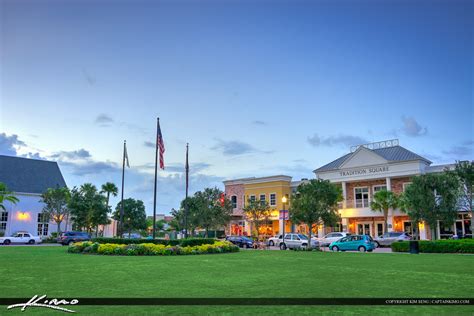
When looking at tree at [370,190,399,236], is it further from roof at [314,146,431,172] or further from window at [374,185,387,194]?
roof at [314,146,431,172]

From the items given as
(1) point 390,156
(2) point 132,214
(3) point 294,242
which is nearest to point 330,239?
(3) point 294,242

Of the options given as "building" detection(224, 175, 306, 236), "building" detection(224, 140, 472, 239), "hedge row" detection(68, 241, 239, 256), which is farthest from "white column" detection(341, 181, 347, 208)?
"hedge row" detection(68, 241, 239, 256)

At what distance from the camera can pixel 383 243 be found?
4059 centimetres

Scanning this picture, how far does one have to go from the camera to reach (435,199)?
3475 centimetres

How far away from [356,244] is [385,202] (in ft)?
41.1

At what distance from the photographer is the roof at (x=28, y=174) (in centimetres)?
6084

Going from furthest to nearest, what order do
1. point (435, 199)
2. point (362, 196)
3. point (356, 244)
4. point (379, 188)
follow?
point (362, 196), point (379, 188), point (435, 199), point (356, 244)

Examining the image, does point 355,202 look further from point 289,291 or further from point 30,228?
point 30,228

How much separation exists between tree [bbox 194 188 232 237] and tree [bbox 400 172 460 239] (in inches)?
1007

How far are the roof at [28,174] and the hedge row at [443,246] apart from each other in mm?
47338

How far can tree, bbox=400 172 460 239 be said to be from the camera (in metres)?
34.1

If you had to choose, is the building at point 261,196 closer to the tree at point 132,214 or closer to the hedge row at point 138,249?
the tree at point 132,214

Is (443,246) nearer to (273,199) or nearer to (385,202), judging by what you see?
(385,202)

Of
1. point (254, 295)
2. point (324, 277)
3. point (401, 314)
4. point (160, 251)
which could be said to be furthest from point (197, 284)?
point (160, 251)
